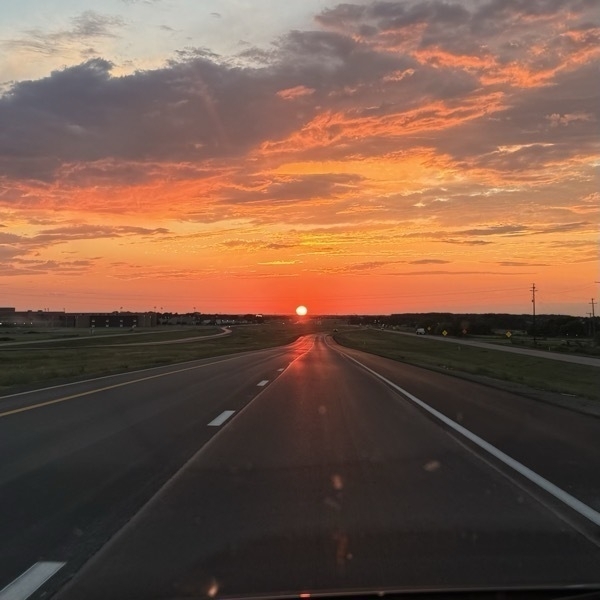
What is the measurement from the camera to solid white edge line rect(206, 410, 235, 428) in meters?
12.3

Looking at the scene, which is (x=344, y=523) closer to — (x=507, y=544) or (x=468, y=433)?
(x=507, y=544)

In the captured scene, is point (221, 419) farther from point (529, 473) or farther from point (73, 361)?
point (73, 361)

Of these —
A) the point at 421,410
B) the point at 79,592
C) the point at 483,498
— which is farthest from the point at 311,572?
the point at 421,410

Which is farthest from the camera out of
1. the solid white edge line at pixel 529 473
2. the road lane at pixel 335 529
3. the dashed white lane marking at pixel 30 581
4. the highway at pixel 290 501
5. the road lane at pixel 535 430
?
the road lane at pixel 535 430

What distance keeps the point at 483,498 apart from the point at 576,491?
43.3 inches

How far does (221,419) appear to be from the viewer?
513 inches

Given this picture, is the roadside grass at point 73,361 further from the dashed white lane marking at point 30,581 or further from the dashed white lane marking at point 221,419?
the dashed white lane marking at point 30,581

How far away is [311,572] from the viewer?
4.86 meters

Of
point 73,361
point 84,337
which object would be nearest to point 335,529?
point 73,361

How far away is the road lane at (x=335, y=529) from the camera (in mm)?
4734

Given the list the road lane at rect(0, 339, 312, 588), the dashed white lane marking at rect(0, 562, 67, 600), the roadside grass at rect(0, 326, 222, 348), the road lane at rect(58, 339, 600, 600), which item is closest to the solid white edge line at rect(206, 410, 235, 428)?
the road lane at rect(0, 339, 312, 588)

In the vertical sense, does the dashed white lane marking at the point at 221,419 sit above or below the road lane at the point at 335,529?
above

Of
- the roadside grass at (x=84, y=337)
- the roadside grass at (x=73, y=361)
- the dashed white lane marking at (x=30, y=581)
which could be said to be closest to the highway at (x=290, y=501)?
the dashed white lane marking at (x=30, y=581)

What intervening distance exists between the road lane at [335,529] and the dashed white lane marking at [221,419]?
6.11ft
